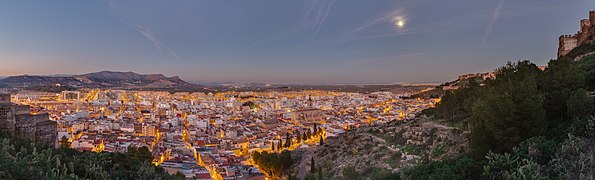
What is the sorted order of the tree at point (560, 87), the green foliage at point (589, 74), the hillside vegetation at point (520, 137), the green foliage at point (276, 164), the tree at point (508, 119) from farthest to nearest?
the green foliage at point (276, 164) < the green foliage at point (589, 74) < the tree at point (560, 87) < the tree at point (508, 119) < the hillside vegetation at point (520, 137)

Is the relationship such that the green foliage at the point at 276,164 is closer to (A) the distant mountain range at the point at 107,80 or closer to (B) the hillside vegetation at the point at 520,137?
(B) the hillside vegetation at the point at 520,137

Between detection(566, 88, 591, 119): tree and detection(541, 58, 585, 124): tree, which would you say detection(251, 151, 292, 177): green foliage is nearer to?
detection(541, 58, 585, 124): tree

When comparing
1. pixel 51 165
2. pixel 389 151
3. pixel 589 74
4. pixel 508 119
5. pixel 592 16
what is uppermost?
pixel 592 16

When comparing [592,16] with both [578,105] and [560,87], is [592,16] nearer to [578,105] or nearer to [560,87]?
[560,87]

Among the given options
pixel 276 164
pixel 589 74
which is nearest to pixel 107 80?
pixel 276 164

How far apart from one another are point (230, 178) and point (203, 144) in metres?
11.8

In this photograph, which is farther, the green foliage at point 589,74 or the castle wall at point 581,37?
the castle wall at point 581,37

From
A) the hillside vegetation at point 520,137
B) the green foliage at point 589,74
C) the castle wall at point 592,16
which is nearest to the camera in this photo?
the hillside vegetation at point 520,137

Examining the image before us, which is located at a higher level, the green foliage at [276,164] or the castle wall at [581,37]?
the castle wall at [581,37]

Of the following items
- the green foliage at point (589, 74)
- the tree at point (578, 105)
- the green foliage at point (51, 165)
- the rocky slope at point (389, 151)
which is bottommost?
the rocky slope at point (389, 151)

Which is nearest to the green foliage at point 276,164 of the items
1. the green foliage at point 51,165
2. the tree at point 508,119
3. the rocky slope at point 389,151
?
the rocky slope at point 389,151

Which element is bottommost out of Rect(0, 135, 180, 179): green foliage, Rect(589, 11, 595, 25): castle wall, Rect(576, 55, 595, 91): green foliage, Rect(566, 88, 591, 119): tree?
Rect(0, 135, 180, 179): green foliage

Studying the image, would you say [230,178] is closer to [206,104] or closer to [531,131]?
[531,131]

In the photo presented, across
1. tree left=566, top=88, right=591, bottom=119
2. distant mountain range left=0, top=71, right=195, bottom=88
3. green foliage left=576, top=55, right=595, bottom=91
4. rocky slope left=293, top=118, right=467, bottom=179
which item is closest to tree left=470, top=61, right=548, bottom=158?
tree left=566, top=88, right=591, bottom=119
